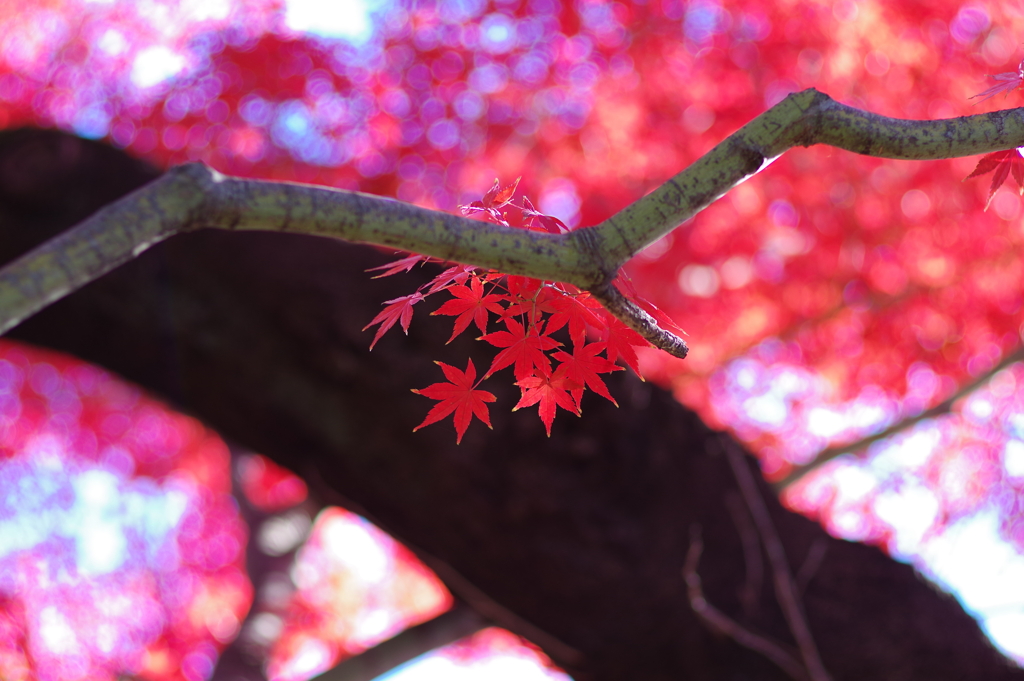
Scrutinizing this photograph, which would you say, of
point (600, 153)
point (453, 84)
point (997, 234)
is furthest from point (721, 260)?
point (453, 84)

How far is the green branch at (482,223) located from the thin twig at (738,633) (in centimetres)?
167

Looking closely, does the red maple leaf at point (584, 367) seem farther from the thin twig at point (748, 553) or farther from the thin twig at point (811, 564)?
the thin twig at point (811, 564)

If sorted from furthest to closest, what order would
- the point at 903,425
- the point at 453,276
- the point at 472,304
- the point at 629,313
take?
the point at 903,425, the point at 472,304, the point at 453,276, the point at 629,313

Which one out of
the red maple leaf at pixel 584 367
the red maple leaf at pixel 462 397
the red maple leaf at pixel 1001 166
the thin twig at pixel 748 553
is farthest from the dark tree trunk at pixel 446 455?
the red maple leaf at pixel 1001 166

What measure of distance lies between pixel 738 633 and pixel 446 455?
1.31 metres

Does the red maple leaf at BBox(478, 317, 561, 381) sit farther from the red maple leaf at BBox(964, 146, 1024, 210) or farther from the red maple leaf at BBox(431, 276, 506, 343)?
the red maple leaf at BBox(964, 146, 1024, 210)

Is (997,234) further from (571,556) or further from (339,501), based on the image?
(339,501)

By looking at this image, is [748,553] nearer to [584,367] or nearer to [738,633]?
[738,633]

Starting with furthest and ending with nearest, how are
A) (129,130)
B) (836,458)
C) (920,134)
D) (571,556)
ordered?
1. (129,130)
2. (836,458)
3. (571,556)
4. (920,134)

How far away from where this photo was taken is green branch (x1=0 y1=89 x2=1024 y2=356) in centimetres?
76

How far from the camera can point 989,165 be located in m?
1.46

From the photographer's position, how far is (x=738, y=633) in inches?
101

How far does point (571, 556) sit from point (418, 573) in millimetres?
6859

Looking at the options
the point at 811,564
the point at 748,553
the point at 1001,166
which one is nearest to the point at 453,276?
the point at 1001,166
